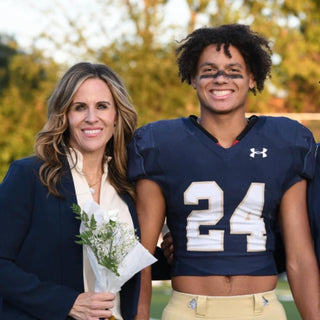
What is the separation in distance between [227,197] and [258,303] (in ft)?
1.56

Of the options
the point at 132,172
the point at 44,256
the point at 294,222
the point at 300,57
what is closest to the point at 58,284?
the point at 44,256

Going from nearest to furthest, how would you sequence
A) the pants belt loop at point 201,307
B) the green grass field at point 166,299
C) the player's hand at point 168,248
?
the pants belt loop at point 201,307, the player's hand at point 168,248, the green grass field at point 166,299

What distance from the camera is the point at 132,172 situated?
3582 mm

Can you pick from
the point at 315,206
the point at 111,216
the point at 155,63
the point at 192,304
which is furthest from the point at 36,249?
the point at 155,63

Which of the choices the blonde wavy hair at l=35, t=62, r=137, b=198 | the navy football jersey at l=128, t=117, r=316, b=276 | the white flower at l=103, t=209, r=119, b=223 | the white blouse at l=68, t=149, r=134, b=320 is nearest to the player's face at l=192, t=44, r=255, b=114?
the navy football jersey at l=128, t=117, r=316, b=276

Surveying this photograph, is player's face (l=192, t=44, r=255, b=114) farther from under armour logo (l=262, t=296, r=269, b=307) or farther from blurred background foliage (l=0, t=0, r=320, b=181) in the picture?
blurred background foliage (l=0, t=0, r=320, b=181)

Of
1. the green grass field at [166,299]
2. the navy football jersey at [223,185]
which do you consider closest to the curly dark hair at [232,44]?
the navy football jersey at [223,185]

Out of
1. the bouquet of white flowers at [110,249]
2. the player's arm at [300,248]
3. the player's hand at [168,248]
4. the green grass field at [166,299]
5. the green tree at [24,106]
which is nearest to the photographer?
the bouquet of white flowers at [110,249]

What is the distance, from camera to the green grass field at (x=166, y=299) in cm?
786

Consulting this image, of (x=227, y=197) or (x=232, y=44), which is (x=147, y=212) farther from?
(x=232, y=44)

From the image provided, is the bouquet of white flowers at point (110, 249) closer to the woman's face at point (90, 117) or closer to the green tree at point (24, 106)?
the woman's face at point (90, 117)

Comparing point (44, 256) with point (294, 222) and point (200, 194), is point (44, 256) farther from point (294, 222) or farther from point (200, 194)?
point (294, 222)

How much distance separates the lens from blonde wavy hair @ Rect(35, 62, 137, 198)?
11.0ft

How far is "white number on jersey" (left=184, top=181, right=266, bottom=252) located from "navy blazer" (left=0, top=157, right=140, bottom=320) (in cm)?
52
